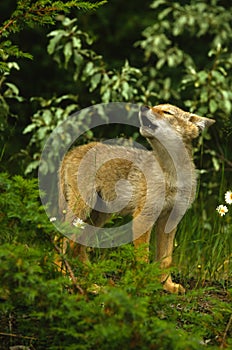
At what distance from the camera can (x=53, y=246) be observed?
3.30m

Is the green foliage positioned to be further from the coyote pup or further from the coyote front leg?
the coyote pup

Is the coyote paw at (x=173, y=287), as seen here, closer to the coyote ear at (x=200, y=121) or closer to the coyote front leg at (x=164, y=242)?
the coyote front leg at (x=164, y=242)

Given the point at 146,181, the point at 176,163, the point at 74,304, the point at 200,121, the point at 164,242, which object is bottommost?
the point at 74,304

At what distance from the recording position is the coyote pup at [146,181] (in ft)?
16.6

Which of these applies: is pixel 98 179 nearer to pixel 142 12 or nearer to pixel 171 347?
→ pixel 171 347

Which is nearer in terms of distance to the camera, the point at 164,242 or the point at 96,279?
the point at 96,279

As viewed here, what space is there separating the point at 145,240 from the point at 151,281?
1.70m

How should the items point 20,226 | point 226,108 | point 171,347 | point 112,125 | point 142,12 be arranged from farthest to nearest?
point 142,12, point 112,125, point 226,108, point 20,226, point 171,347

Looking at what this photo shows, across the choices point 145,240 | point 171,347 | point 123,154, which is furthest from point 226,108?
point 171,347

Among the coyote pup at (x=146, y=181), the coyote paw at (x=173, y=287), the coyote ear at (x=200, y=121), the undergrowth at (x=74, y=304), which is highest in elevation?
the coyote ear at (x=200, y=121)

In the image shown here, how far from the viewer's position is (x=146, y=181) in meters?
5.23

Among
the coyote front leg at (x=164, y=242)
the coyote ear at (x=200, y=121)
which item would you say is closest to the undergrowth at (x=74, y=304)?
the coyote front leg at (x=164, y=242)

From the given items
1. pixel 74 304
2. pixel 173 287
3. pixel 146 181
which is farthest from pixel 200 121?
pixel 74 304

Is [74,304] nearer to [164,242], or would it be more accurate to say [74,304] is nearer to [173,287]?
A: [173,287]
